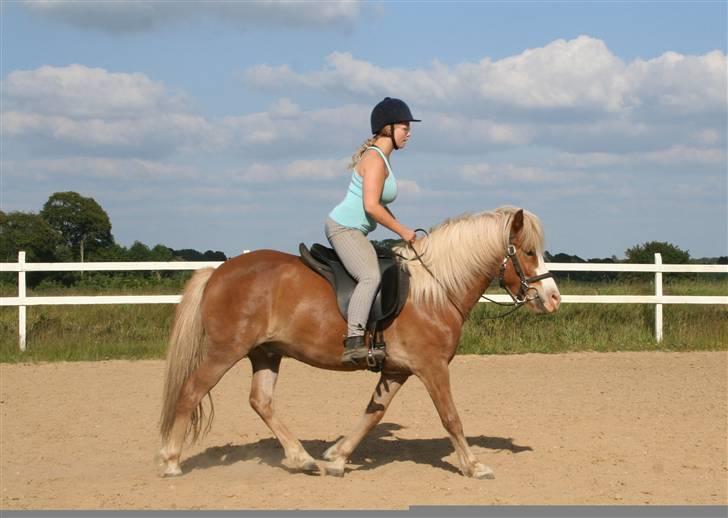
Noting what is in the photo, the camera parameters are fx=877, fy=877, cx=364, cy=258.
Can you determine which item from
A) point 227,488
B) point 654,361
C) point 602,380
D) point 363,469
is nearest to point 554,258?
point 654,361

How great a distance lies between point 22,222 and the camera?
756 inches

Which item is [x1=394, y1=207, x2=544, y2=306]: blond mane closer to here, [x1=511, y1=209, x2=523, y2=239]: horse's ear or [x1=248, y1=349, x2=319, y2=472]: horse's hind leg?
[x1=511, y1=209, x2=523, y2=239]: horse's ear

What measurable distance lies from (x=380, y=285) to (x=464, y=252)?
741mm

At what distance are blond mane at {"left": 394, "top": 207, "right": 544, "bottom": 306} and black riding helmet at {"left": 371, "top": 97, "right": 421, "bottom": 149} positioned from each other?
0.87 meters

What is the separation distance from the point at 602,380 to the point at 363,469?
18.3 ft

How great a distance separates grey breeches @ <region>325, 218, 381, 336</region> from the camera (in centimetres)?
652

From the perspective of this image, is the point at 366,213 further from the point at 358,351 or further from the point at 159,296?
the point at 159,296

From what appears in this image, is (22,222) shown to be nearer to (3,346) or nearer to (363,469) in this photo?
(3,346)

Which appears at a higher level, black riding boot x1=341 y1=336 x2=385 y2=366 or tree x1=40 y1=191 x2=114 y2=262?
tree x1=40 y1=191 x2=114 y2=262

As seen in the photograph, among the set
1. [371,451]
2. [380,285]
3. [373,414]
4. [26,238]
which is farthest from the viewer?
[26,238]

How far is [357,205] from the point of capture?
6738 mm

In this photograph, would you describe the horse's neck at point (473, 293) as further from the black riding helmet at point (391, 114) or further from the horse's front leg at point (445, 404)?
the black riding helmet at point (391, 114)

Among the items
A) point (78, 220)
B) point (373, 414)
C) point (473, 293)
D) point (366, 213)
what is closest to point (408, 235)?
point (366, 213)

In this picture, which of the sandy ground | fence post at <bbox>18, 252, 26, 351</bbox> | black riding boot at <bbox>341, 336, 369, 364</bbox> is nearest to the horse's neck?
black riding boot at <bbox>341, 336, 369, 364</bbox>
